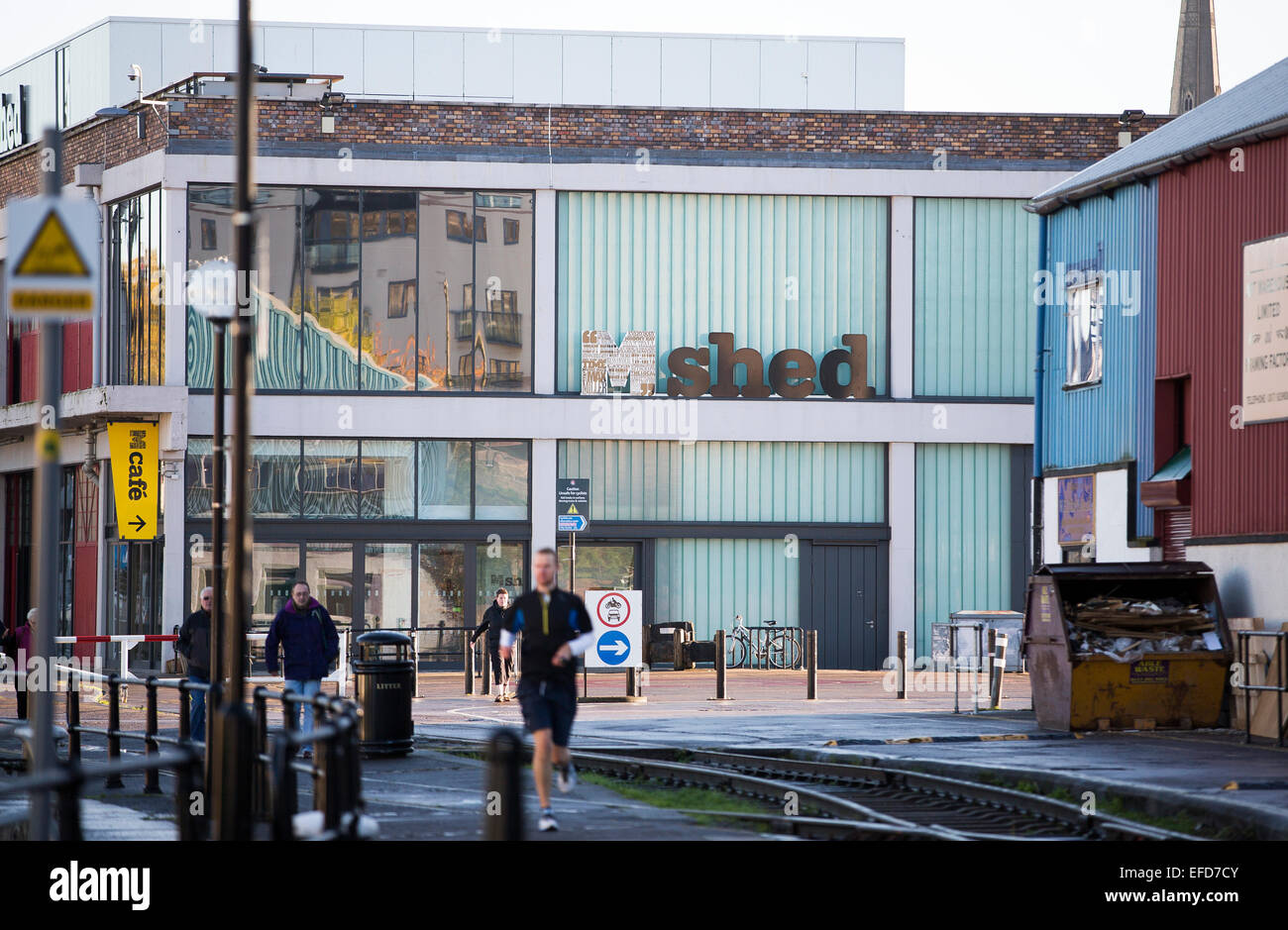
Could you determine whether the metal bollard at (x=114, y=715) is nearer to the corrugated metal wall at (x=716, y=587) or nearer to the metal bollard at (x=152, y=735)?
the metal bollard at (x=152, y=735)

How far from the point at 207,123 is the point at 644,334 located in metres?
9.40

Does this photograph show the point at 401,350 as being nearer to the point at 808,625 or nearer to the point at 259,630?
the point at 259,630

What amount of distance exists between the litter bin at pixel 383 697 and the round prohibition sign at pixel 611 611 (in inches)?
248

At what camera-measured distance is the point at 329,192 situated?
115 ft

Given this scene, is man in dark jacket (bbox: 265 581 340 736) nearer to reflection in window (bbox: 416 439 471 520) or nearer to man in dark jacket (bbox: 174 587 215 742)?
man in dark jacket (bbox: 174 587 215 742)

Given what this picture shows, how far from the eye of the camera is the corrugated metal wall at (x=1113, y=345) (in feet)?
74.8

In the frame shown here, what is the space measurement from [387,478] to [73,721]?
1970cm

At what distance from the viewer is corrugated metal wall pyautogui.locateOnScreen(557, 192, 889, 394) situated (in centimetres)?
3591

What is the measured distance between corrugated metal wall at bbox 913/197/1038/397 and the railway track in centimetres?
1905

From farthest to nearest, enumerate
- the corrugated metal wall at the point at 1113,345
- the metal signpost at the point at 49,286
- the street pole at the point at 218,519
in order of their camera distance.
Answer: the corrugated metal wall at the point at 1113,345 → the street pole at the point at 218,519 → the metal signpost at the point at 49,286

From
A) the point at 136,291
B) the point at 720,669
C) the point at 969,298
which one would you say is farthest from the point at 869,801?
the point at 136,291

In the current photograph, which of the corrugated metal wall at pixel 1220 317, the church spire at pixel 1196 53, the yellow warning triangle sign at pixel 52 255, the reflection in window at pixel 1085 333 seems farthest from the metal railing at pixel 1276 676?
the church spire at pixel 1196 53

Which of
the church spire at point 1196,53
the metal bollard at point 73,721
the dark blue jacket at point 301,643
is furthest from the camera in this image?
the church spire at point 1196,53
